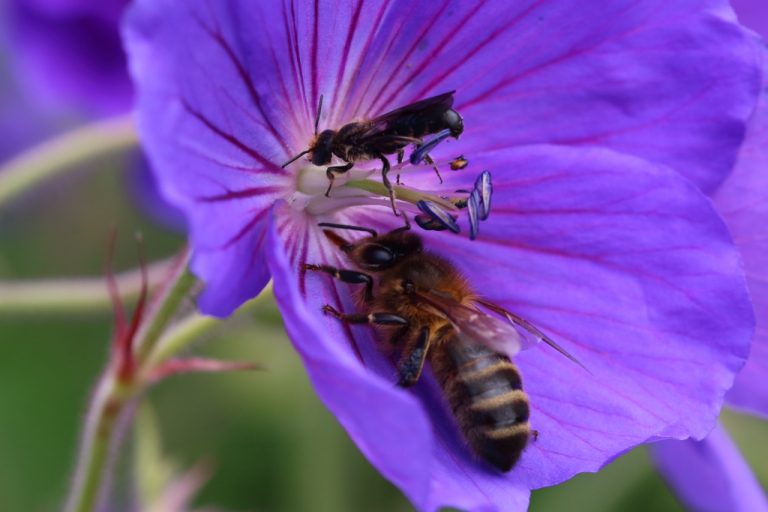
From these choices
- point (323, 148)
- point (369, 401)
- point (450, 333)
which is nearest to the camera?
point (369, 401)

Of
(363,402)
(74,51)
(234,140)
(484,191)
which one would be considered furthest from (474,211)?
(74,51)

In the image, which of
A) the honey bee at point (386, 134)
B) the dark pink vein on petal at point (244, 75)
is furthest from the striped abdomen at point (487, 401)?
the dark pink vein on petal at point (244, 75)

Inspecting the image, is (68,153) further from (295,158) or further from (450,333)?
(450,333)

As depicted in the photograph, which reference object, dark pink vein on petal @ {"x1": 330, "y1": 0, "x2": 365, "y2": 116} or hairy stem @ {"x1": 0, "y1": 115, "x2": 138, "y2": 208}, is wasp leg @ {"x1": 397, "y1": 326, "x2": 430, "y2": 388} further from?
hairy stem @ {"x1": 0, "y1": 115, "x2": 138, "y2": 208}

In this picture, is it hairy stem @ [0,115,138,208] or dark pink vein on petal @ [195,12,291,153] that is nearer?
dark pink vein on petal @ [195,12,291,153]

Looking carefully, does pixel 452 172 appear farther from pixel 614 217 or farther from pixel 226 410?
pixel 226 410

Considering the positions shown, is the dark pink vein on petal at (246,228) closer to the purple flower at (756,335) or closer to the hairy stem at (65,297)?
the hairy stem at (65,297)

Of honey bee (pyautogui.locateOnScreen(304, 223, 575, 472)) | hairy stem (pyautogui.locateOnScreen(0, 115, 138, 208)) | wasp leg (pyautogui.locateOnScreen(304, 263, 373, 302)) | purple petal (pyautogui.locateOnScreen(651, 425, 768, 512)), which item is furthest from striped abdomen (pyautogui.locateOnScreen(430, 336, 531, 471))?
hairy stem (pyautogui.locateOnScreen(0, 115, 138, 208))
